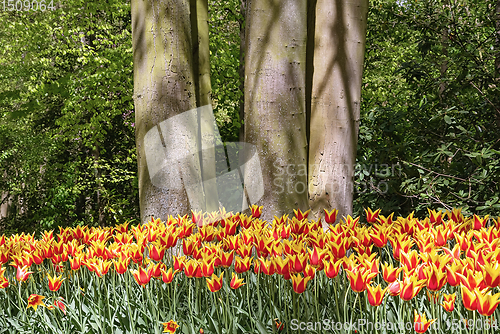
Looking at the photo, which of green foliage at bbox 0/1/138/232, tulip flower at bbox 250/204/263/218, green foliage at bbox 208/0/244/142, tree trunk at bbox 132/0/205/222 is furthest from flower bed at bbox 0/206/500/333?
green foliage at bbox 0/1/138/232

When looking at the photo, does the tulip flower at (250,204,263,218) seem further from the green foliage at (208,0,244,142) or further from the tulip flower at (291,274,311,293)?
the green foliage at (208,0,244,142)

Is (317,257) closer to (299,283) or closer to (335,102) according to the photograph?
(299,283)

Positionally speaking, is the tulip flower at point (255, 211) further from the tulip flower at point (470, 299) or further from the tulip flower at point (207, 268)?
the tulip flower at point (470, 299)

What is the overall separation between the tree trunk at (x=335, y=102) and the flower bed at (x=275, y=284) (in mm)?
1061

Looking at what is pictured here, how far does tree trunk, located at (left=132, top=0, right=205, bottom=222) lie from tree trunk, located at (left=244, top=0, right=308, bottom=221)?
1.71ft

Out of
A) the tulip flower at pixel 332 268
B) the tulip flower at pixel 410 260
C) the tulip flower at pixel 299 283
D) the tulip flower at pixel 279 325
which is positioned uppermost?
the tulip flower at pixel 410 260

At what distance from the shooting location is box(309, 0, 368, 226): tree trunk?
145 inches

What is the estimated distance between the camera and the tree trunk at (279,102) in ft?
10.9

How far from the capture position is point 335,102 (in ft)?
12.2

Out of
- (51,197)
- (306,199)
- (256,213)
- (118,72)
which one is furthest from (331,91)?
(51,197)

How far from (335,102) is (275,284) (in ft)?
6.47

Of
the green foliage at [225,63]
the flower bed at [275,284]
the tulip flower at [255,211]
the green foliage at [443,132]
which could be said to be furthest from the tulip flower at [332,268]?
the green foliage at [225,63]

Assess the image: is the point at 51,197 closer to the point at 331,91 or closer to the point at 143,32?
the point at 143,32

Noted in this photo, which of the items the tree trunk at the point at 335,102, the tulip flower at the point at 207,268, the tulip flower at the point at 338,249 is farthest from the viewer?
the tree trunk at the point at 335,102
